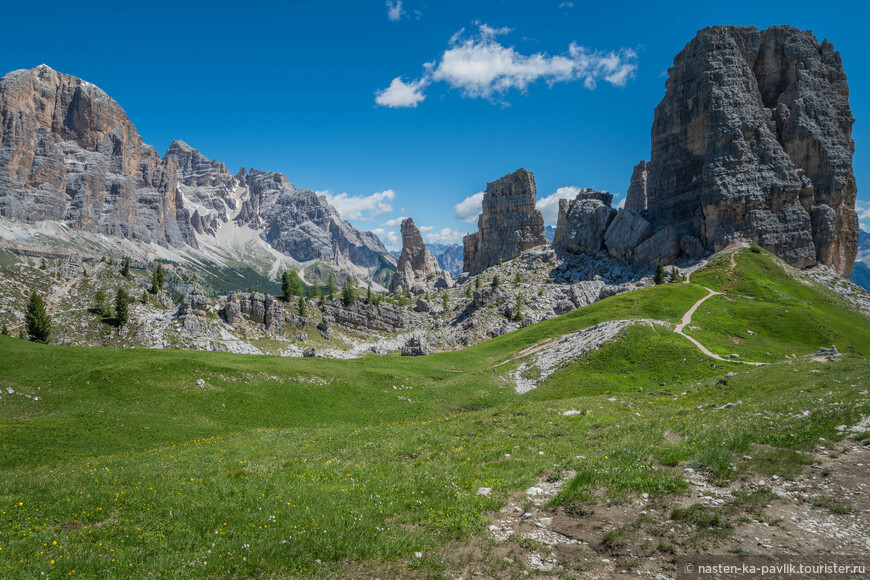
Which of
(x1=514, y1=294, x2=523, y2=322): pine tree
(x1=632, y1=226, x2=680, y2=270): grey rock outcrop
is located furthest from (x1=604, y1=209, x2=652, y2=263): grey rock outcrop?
(x1=514, y1=294, x2=523, y2=322): pine tree

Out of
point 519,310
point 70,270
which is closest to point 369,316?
point 519,310

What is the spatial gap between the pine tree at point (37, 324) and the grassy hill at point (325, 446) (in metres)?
39.9

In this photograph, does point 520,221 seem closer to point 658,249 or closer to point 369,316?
point 658,249

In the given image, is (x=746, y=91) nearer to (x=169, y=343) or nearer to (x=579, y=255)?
(x=579, y=255)

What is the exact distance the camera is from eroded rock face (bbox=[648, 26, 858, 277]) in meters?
112

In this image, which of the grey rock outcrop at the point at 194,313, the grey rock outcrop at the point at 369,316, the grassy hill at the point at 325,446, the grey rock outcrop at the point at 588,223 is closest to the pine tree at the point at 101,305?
the grey rock outcrop at the point at 194,313

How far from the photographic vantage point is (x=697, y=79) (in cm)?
12188

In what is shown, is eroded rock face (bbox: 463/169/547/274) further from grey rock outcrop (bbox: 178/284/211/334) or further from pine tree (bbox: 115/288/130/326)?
pine tree (bbox: 115/288/130/326)

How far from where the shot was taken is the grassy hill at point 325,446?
10727mm

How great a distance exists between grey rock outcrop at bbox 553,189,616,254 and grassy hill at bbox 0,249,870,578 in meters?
98.9

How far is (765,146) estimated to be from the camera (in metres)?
114

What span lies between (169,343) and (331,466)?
3408 inches

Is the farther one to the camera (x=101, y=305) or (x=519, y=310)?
(x=519, y=310)

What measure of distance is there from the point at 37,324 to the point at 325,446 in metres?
82.7
